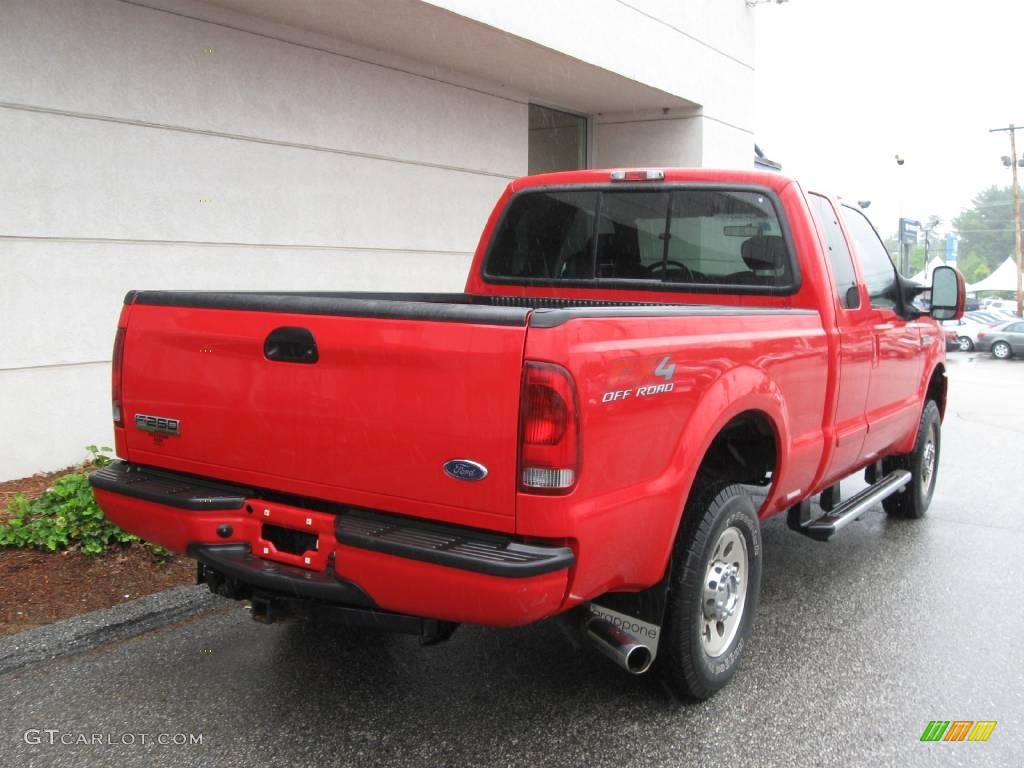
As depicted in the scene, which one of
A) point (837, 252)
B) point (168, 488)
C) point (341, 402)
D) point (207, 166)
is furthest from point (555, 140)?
point (341, 402)

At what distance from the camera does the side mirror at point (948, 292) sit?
5.66 meters

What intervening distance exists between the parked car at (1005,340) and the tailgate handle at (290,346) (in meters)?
30.6

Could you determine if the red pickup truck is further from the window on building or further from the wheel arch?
the window on building

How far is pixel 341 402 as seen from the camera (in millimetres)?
2996

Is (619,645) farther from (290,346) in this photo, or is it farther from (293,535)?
(290,346)

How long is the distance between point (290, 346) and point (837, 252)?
3.05 meters

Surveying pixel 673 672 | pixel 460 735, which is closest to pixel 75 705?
pixel 460 735

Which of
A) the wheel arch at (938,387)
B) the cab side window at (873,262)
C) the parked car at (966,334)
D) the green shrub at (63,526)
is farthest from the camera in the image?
the parked car at (966,334)

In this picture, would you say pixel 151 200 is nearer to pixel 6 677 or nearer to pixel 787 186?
pixel 6 677

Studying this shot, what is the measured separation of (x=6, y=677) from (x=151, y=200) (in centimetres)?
423

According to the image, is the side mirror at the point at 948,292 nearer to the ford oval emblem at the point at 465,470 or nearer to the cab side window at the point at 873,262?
the cab side window at the point at 873,262

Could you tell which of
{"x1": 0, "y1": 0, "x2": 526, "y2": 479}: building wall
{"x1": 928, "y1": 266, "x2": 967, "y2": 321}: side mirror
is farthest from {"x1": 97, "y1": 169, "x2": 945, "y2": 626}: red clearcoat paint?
{"x1": 0, "y1": 0, "x2": 526, "y2": 479}: building wall

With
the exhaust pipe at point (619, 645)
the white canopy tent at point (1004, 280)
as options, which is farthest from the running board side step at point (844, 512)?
the white canopy tent at point (1004, 280)

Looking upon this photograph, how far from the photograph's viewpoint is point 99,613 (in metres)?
4.37
